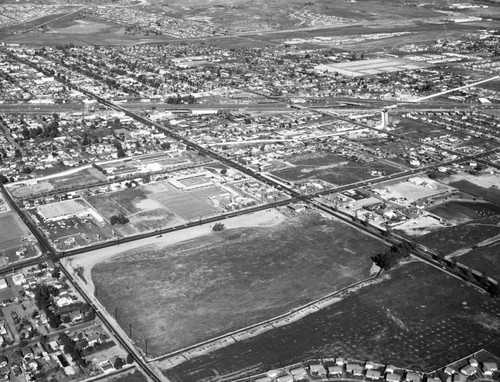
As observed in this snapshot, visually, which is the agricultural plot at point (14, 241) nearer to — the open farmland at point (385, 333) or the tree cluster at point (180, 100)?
the open farmland at point (385, 333)

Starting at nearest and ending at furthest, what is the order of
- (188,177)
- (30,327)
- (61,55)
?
A: (30,327), (188,177), (61,55)

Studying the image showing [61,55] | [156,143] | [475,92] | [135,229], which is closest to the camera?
[135,229]

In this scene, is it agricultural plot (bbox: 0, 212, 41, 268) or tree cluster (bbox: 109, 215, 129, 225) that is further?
tree cluster (bbox: 109, 215, 129, 225)

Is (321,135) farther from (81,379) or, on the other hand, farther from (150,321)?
(81,379)

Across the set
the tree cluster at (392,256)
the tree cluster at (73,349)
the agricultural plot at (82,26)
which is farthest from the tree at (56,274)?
the agricultural plot at (82,26)

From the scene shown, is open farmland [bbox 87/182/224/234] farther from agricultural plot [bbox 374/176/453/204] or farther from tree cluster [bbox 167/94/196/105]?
tree cluster [bbox 167/94/196/105]

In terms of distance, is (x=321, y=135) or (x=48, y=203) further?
(x=321, y=135)

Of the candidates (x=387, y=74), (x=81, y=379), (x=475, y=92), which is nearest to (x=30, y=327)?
(x=81, y=379)

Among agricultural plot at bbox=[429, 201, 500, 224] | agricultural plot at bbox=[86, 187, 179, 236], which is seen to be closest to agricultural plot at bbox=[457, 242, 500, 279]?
agricultural plot at bbox=[429, 201, 500, 224]
